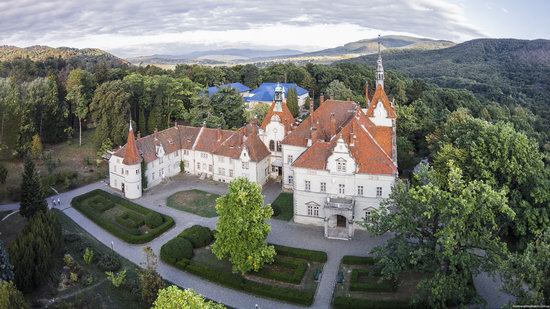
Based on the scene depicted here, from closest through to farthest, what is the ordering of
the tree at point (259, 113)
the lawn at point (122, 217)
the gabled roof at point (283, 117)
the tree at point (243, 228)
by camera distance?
1. the tree at point (243, 228)
2. the lawn at point (122, 217)
3. the gabled roof at point (283, 117)
4. the tree at point (259, 113)

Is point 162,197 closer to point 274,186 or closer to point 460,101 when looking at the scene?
point 274,186

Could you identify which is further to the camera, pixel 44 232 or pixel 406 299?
pixel 44 232

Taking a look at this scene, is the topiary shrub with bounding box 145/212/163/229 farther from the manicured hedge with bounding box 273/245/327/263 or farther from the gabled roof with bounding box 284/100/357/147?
the gabled roof with bounding box 284/100/357/147

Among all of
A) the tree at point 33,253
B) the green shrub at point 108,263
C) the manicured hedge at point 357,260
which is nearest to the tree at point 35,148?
the tree at point 33,253

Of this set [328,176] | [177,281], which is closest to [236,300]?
[177,281]

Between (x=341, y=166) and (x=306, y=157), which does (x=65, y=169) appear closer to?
(x=306, y=157)

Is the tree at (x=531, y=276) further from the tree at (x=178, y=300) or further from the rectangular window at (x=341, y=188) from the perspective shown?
the rectangular window at (x=341, y=188)
